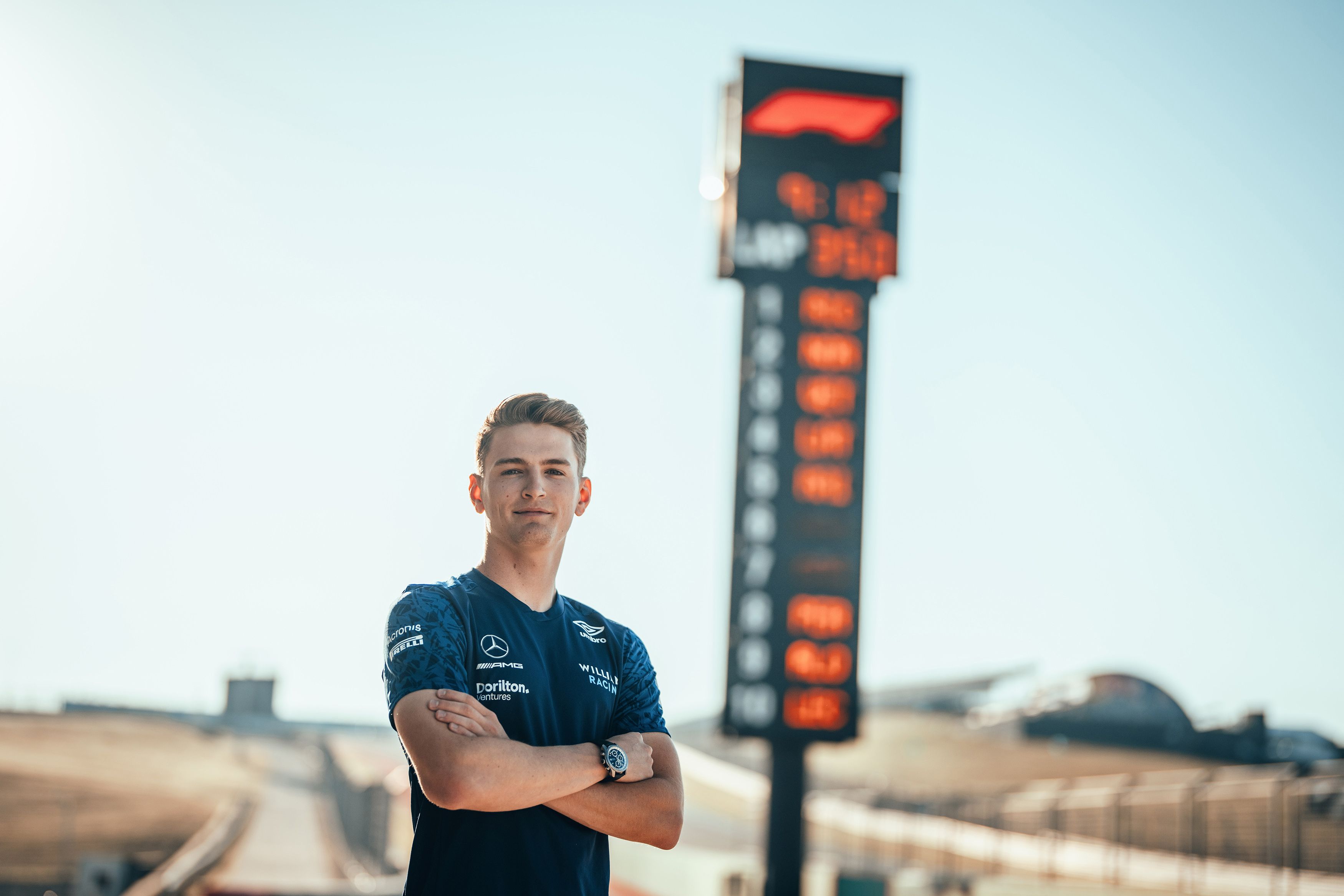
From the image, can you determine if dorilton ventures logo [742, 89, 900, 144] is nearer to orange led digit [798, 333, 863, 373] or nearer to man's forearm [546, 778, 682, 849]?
orange led digit [798, 333, 863, 373]

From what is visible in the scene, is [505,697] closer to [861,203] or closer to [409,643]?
[409,643]

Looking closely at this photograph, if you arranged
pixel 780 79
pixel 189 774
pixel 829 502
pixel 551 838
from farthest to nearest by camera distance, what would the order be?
pixel 189 774 → pixel 780 79 → pixel 829 502 → pixel 551 838

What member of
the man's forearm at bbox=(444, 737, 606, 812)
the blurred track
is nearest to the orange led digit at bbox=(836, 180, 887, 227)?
the blurred track

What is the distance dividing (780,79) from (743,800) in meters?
52.2

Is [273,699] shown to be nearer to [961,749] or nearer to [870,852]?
[961,749]

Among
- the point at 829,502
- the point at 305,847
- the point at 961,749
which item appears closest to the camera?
the point at 829,502

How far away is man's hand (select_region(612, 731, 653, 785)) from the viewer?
3.22 metres

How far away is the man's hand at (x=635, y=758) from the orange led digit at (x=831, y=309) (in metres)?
15.5

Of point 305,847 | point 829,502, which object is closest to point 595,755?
point 829,502

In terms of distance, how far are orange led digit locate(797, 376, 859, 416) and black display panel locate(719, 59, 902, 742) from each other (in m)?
0.02

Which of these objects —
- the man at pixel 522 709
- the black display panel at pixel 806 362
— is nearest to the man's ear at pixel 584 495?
the man at pixel 522 709

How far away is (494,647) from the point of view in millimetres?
3133

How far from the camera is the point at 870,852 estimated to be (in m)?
41.1

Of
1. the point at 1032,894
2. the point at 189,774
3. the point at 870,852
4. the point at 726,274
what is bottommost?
the point at 189,774
